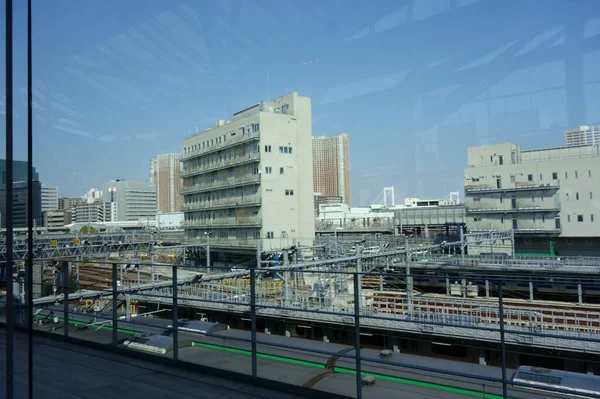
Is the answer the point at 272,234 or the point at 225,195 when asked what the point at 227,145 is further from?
the point at 272,234

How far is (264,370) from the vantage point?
121 inches

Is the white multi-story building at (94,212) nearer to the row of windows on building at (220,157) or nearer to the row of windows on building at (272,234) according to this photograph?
the row of windows on building at (220,157)

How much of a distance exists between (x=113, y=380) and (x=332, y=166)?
7041 cm

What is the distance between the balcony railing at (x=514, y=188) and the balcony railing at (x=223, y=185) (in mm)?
11641

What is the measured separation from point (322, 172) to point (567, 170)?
167 feet

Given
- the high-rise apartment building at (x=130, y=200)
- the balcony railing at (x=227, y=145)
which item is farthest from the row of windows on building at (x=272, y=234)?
the high-rise apartment building at (x=130, y=200)

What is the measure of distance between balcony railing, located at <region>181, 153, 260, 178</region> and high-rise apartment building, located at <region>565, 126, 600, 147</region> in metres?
15.9

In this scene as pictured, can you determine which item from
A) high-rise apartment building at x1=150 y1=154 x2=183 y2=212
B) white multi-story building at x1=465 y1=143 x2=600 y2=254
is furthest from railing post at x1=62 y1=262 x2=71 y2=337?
high-rise apartment building at x1=150 y1=154 x2=183 y2=212

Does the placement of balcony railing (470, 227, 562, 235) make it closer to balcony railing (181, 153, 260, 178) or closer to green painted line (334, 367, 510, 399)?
balcony railing (181, 153, 260, 178)

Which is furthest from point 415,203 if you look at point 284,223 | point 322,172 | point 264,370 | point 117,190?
point 264,370

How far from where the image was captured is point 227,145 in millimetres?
26703

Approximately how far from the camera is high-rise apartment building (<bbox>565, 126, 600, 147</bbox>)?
75.3 feet

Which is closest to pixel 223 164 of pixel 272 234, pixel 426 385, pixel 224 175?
pixel 224 175

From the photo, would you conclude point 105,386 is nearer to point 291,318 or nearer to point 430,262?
point 291,318
